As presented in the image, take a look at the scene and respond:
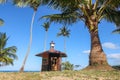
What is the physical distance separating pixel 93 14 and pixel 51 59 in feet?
23.4

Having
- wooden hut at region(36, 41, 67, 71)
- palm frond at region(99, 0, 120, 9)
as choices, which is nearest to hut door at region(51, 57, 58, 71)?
wooden hut at region(36, 41, 67, 71)

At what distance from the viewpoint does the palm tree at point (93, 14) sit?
2086cm

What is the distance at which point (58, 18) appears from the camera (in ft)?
80.4

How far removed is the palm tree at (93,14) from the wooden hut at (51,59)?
13.0ft

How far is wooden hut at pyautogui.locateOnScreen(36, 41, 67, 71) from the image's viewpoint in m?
26.3

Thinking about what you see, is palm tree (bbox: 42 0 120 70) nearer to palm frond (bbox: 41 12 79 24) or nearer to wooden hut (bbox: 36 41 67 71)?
palm frond (bbox: 41 12 79 24)

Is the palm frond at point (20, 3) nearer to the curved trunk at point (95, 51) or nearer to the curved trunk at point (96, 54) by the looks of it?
the curved trunk at point (95, 51)

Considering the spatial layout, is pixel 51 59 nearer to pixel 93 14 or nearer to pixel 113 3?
pixel 93 14

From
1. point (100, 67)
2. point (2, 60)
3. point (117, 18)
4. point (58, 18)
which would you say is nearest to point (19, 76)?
point (100, 67)

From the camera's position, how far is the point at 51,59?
1048 inches

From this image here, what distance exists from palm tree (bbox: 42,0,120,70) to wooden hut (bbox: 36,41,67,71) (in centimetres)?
395

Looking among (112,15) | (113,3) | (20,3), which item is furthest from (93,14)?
(20,3)

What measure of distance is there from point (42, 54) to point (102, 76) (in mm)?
11926

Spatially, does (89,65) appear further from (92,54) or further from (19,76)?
(19,76)
